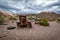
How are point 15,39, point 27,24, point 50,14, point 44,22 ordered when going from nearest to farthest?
point 15,39
point 27,24
point 44,22
point 50,14

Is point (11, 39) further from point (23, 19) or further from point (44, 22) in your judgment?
point (44, 22)

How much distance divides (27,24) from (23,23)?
1.61 ft

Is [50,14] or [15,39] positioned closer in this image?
[15,39]

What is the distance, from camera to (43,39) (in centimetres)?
757

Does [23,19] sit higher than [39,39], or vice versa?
[23,19]

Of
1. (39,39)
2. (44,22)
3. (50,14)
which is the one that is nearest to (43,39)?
(39,39)

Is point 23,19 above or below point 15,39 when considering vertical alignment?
above

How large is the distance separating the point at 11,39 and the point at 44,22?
938 cm

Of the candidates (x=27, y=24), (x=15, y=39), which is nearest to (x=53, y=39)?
(x=15, y=39)

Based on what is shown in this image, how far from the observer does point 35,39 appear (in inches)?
296

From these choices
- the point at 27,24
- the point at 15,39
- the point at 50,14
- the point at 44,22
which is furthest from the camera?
the point at 50,14

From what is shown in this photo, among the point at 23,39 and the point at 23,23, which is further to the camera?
the point at 23,23

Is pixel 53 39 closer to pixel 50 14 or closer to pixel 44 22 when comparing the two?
pixel 44 22

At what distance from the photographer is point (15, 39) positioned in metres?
7.50
